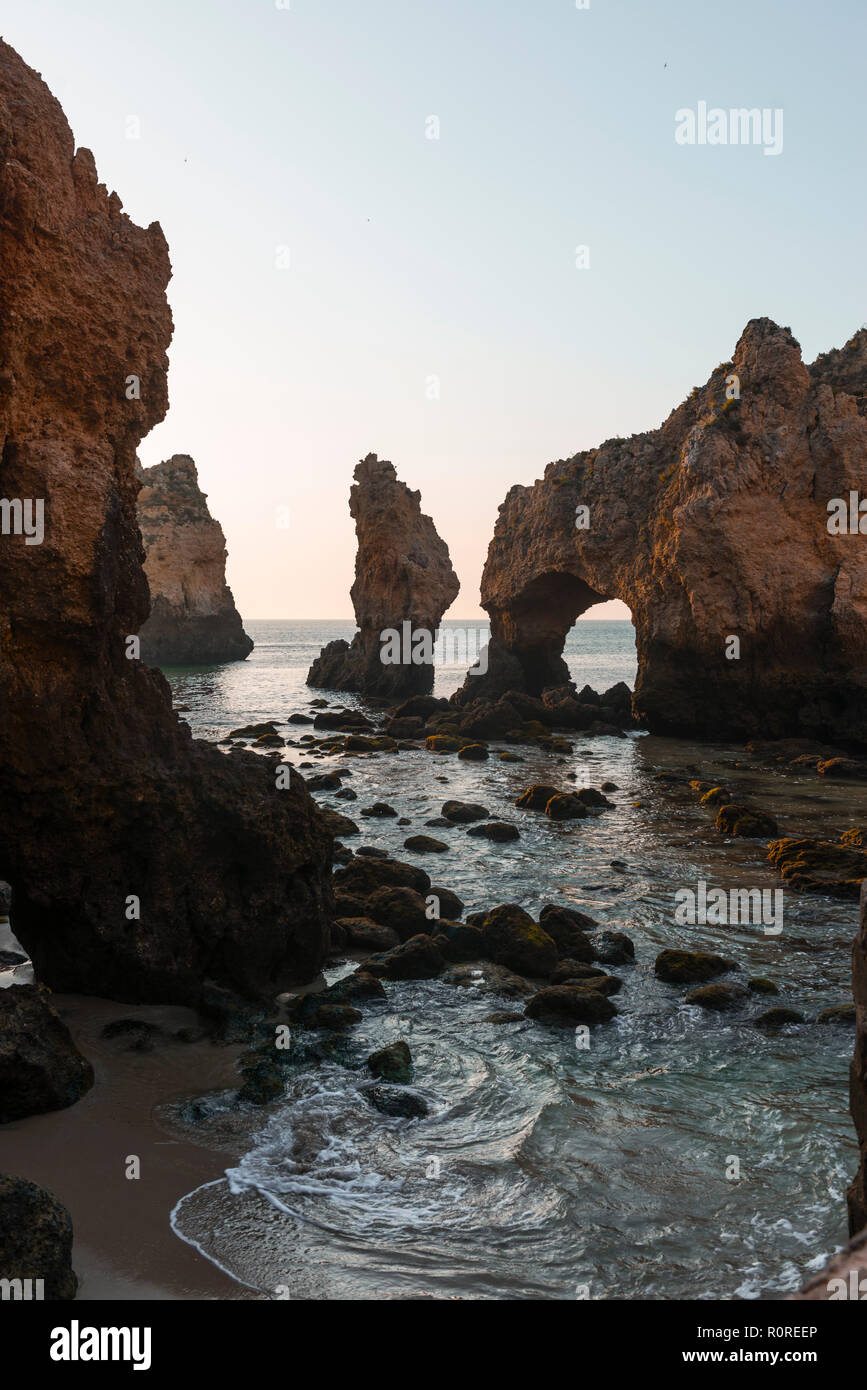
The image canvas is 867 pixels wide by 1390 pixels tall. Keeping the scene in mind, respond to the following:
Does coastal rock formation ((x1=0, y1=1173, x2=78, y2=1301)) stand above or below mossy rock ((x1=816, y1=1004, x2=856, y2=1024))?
above

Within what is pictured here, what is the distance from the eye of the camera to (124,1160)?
23.6ft

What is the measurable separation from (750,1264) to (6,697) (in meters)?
8.22

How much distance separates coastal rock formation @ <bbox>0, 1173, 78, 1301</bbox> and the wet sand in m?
0.34

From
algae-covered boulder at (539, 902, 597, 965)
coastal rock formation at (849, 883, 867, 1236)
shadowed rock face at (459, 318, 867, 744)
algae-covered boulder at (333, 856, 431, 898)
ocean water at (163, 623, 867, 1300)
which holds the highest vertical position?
shadowed rock face at (459, 318, 867, 744)

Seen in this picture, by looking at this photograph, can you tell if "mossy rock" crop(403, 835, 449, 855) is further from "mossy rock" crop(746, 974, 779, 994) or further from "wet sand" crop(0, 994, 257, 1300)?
"wet sand" crop(0, 994, 257, 1300)

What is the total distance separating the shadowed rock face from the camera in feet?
100

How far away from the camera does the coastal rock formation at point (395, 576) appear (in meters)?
51.9

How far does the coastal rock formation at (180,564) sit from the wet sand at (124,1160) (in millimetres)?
68883

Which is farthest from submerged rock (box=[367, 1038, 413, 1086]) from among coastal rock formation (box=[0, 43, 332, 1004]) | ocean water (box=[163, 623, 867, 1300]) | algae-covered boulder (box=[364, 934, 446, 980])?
algae-covered boulder (box=[364, 934, 446, 980])

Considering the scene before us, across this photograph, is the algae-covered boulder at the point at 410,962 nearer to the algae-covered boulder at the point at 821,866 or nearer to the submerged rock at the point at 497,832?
the algae-covered boulder at the point at 821,866

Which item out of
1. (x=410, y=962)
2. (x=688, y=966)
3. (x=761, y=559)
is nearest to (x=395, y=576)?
(x=761, y=559)

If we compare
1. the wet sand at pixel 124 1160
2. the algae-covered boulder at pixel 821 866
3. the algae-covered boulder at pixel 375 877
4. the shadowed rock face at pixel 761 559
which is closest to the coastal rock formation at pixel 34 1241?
the wet sand at pixel 124 1160

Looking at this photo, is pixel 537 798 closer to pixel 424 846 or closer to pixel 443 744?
pixel 424 846
